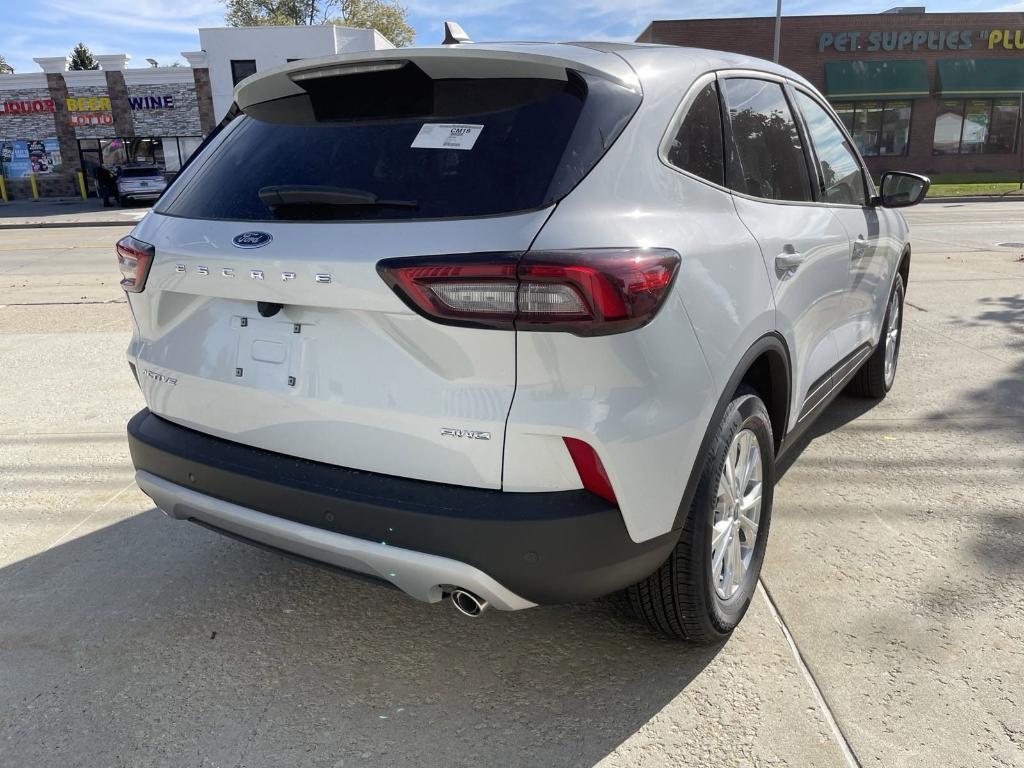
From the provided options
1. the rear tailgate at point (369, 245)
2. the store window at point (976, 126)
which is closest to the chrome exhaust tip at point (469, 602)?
the rear tailgate at point (369, 245)

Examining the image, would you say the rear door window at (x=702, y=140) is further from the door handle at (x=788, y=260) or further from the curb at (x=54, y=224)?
the curb at (x=54, y=224)

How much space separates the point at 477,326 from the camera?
199 cm

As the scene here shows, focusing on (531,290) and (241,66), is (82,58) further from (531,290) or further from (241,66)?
(531,290)

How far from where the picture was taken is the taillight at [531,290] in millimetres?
1950

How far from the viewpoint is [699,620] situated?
2523 millimetres

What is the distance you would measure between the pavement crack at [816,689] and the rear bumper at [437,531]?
688 mm

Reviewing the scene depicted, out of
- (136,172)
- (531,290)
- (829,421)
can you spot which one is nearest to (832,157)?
(829,421)

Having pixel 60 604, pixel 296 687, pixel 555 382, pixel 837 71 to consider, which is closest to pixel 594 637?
pixel 296 687

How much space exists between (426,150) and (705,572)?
146cm

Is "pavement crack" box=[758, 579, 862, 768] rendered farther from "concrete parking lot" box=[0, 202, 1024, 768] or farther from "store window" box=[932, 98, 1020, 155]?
"store window" box=[932, 98, 1020, 155]

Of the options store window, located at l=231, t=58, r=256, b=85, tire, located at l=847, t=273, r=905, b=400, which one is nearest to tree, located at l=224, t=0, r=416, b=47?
store window, located at l=231, t=58, r=256, b=85

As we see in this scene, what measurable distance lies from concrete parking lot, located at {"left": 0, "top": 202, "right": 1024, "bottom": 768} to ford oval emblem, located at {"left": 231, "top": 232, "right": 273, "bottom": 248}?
1.33m

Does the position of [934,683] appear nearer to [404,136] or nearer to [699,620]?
[699,620]

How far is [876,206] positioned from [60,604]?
411 centimetres
